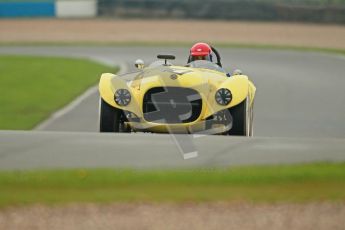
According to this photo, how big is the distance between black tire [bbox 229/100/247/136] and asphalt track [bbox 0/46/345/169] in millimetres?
547

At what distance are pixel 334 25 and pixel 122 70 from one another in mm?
16129

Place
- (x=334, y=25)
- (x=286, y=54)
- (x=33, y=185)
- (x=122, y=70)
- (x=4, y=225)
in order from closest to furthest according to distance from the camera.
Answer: (x=4, y=225), (x=33, y=185), (x=122, y=70), (x=286, y=54), (x=334, y=25)

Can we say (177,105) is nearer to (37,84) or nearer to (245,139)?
(245,139)

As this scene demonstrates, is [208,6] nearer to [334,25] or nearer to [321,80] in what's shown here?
[334,25]

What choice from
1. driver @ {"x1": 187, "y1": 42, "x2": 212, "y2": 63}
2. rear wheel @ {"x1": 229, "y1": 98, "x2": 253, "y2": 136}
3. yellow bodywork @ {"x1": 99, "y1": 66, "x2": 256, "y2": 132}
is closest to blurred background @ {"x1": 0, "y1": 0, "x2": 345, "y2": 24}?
driver @ {"x1": 187, "y1": 42, "x2": 212, "y2": 63}

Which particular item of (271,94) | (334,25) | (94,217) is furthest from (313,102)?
(334,25)

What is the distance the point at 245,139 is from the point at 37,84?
1037 centimetres

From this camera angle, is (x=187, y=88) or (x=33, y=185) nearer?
(x=33, y=185)

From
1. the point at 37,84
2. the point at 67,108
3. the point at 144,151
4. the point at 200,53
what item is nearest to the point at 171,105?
the point at 144,151

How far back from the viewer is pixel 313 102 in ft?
49.4

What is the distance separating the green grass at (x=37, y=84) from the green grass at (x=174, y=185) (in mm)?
5742

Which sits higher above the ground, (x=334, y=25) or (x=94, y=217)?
(x=94, y=217)

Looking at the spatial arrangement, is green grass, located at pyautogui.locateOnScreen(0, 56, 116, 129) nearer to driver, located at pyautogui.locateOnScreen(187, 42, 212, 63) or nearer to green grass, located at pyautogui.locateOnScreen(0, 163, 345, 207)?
driver, located at pyautogui.locateOnScreen(187, 42, 212, 63)

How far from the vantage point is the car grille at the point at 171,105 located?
9055 millimetres
